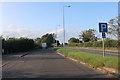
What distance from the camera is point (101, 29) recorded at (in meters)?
14.9

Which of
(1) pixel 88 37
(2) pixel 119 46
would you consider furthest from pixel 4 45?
(1) pixel 88 37

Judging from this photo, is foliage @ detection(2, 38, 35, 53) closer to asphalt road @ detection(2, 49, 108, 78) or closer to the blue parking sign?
asphalt road @ detection(2, 49, 108, 78)

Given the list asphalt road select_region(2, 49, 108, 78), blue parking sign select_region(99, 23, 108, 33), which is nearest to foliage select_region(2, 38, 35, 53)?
asphalt road select_region(2, 49, 108, 78)

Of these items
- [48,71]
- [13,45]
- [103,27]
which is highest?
[103,27]

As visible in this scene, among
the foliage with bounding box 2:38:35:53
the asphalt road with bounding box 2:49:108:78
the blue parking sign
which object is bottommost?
the asphalt road with bounding box 2:49:108:78

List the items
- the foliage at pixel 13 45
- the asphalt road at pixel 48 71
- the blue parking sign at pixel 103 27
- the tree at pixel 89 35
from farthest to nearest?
1. the tree at pixel 89 35
2. the foliage at pixel 13 45
3. the blue parking sign at pixel 103 27
4. the asphalt road at pixel 48 71

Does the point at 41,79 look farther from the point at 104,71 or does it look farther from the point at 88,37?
the point at 88,37

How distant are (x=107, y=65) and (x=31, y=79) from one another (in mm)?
5146

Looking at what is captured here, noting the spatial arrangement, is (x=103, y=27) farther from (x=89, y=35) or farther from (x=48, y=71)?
(x=89, y=35)

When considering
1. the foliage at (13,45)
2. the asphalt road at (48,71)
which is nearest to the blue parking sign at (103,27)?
the asphalt road at (48,71)

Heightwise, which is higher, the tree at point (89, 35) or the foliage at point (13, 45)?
the tree at point (89, 35)

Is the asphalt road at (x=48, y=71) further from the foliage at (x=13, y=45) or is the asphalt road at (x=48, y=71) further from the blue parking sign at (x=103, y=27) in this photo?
the foliage at (x=13, y=45)

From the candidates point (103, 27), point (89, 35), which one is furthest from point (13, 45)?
point (89, 35)

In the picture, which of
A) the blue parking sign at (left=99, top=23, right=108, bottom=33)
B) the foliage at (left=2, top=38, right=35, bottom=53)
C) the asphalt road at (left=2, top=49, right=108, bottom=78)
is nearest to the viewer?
the asphalt road at (left=2, top=49, right=108, bottom=78)
